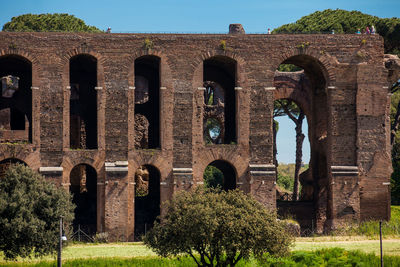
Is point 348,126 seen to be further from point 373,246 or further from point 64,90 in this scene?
point 64,90

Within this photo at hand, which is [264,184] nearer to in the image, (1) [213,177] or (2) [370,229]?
(2) [370,229]

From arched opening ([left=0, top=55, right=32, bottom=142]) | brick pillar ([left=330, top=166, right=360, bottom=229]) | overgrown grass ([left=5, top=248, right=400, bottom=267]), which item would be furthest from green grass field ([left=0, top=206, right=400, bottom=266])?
arched opening ([left=0, top=55, right=32, bottom=142])

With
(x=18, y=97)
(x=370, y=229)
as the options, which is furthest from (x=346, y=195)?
(x=18, y=97)

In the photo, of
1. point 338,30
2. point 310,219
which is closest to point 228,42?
point 310,219

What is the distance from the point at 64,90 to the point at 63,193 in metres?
7.76

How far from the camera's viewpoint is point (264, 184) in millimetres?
42156

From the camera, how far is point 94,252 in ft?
120

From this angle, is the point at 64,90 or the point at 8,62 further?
the point at 8,62

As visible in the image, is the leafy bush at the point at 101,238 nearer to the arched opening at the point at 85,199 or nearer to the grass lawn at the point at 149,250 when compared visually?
the grass lawn at the point at 149,250

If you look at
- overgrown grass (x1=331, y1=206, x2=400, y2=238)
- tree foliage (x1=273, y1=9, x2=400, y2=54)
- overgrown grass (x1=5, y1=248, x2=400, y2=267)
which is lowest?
overgrown grass (x1=5, y1=248, x2=400, y2=267)

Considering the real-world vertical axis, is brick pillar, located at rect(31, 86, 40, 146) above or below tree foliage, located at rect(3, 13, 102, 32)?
below

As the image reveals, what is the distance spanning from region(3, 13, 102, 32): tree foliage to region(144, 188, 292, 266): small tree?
118 feet

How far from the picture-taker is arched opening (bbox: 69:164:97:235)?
44491 millimetres

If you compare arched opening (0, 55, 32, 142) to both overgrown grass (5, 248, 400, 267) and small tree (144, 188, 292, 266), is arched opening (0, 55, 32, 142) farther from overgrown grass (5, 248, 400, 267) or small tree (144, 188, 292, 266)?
small tree (144, 188, 292, 266)
